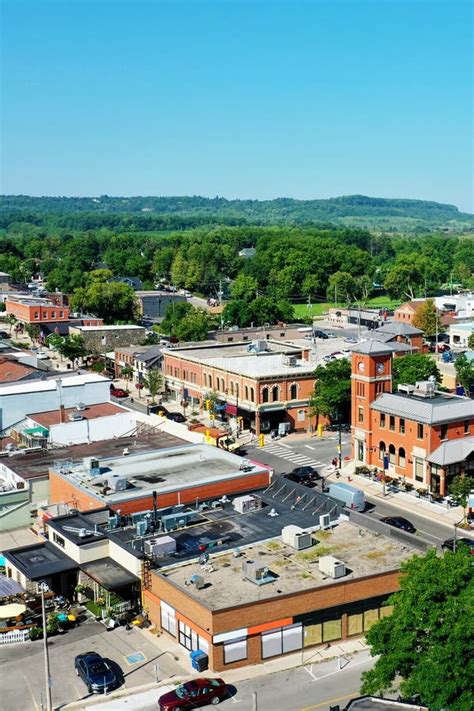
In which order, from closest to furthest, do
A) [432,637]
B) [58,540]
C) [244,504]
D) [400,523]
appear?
[432,637], [58,540], [244,504], [400,523]

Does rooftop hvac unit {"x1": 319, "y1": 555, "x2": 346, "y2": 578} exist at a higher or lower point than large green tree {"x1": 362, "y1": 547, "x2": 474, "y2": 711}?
lower

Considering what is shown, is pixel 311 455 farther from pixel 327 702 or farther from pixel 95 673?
pixel 95 673

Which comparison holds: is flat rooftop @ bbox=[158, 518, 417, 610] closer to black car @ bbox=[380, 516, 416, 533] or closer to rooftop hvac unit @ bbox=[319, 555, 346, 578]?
rooftop hvac unit @ bbox=[319, 555, 346, 578]

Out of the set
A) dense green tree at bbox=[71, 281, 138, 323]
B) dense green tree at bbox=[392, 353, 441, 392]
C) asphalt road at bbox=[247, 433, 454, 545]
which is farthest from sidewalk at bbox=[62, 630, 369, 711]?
dense green tree at bbox=[71, 281, 138, 323]

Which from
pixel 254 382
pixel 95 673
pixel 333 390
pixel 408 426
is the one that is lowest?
pixel 95 673

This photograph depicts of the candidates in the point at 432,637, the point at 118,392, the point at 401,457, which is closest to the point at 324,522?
the point at 432,637

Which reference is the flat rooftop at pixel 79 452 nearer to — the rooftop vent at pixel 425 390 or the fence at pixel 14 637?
the rooftop vent at pixel 425 390
